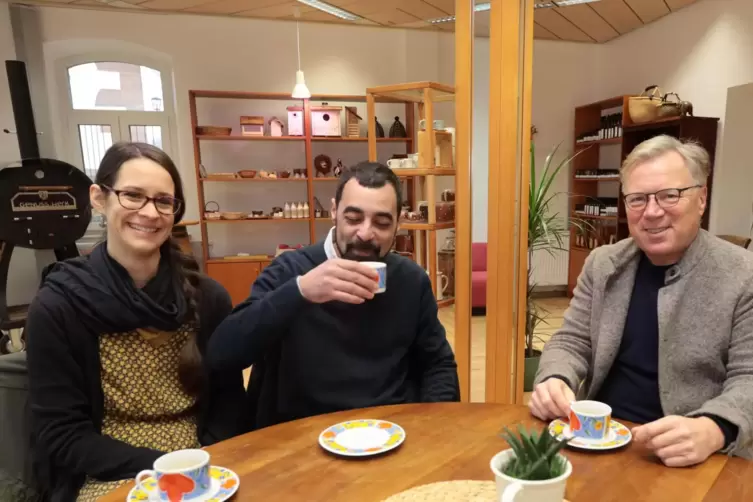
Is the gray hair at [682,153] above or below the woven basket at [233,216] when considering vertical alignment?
above

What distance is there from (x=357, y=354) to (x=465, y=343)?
1410mm

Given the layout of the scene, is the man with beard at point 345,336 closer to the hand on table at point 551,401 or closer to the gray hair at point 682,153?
the hand on table at point 551,401

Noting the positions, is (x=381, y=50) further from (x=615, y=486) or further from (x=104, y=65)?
(x=615, y=486)

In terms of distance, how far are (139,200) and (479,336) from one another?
3420mm

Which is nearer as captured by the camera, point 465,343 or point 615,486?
point 615,486

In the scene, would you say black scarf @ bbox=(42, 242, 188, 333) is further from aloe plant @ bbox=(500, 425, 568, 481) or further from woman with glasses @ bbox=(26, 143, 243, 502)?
aloe plant @ bbox=(500, 425, 568, 481)

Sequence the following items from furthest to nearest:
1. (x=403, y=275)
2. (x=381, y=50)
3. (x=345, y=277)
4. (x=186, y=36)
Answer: (x=381, y=50), (x=186, y=36), (x=403, y=275), (x=345, y=277)

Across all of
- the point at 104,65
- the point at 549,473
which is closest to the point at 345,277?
the point at 549,473

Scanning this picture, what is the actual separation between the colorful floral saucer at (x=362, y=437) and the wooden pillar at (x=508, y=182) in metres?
1.43

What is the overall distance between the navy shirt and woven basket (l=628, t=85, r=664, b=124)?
13.2 feet

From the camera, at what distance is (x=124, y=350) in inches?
51.7

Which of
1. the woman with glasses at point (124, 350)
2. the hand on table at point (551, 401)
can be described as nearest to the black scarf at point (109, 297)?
the woman with glasses at point (124, 350)

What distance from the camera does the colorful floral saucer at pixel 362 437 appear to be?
3.33 ft

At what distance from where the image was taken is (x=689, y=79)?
15.6 ft
